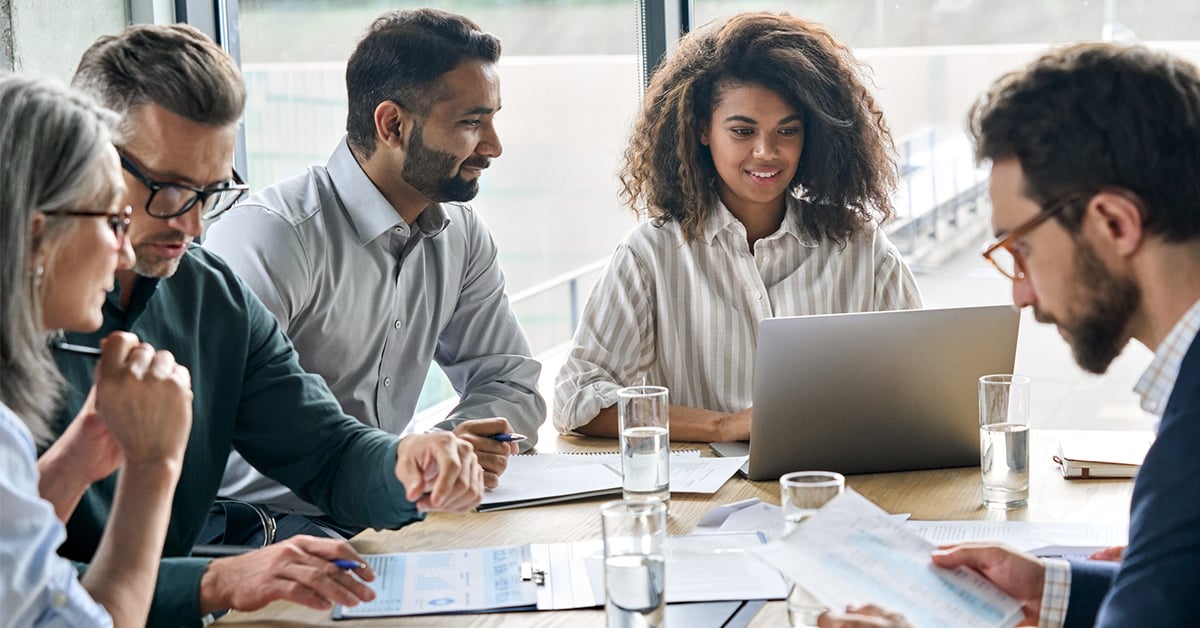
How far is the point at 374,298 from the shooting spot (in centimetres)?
242

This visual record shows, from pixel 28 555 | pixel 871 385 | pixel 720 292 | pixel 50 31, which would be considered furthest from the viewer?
pixel 720 292

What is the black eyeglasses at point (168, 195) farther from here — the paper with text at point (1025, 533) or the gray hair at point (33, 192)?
the paper with text at point (1025, 533)

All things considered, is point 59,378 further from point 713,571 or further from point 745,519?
point 745,519

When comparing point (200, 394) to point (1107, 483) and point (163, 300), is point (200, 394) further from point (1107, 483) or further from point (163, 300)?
point (1107, 483)

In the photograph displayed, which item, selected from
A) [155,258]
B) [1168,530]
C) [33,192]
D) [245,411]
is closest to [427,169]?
[245,411]

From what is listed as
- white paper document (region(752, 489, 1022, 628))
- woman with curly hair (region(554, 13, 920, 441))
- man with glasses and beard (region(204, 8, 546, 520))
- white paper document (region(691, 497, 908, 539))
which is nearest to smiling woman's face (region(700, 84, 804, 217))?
woman with curly hair (region(554, 13, 920, 441))

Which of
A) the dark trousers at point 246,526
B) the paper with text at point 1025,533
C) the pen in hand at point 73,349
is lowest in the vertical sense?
the dark trousers at point 246,526

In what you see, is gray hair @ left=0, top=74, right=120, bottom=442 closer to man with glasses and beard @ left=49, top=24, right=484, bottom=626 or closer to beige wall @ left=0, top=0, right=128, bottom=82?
man with glasses and beard @ left=49, top=24, right=484, bottom=626

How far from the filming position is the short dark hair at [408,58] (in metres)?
2.48

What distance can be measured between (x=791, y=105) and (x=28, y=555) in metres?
1.91

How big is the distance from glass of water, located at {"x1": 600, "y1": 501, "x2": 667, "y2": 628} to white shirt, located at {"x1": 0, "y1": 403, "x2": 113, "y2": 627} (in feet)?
1.64

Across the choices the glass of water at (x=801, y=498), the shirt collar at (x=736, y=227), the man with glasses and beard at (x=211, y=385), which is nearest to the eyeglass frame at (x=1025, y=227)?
the glass of water at (x=801, y=498)

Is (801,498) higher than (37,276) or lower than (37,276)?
lower

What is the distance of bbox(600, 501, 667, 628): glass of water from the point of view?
1279 millimetres
